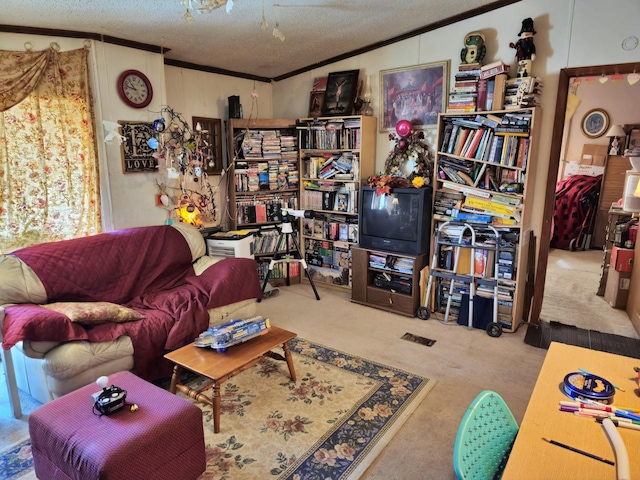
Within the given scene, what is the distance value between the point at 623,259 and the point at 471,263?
5.20 feet

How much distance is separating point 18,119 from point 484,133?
350 centimetres

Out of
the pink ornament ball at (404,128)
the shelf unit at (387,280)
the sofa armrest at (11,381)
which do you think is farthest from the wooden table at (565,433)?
the pink ornament ball at (404,128)

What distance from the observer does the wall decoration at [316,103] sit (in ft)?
14.8

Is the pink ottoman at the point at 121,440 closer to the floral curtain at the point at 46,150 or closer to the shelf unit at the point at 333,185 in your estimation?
the floral curtain at the point at 46,150

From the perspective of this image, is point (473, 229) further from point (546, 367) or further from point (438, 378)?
point (546, 367)

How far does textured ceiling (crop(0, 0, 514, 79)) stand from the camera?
2752mm

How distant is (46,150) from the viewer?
3035 mm

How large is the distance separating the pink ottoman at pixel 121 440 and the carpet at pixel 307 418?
26cm

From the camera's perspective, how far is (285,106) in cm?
498

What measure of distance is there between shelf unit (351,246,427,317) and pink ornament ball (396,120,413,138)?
1146mm

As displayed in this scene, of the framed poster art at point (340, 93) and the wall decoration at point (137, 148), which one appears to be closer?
the wall decoration at point (137, 148)


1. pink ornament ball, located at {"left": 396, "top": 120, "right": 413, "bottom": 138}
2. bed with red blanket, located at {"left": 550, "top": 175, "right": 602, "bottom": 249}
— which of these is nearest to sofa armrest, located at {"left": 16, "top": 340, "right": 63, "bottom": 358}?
pink ornament ball, located at {"left": 396, "top": 120, "right": 413, "bottom": 138}

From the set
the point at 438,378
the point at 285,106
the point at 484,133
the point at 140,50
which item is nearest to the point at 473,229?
the point at 484,133

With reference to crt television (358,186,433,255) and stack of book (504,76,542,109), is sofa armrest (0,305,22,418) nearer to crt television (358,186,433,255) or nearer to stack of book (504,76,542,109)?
crt television (358,186,433,255)
